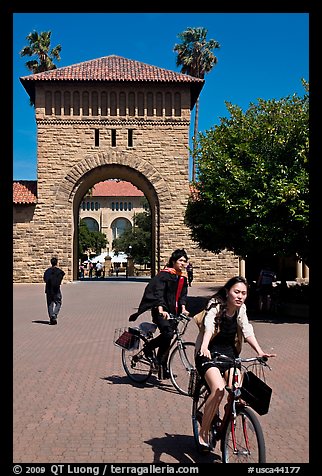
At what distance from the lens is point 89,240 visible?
8462 cm

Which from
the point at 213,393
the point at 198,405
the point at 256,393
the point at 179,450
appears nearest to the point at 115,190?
the point at 198,405

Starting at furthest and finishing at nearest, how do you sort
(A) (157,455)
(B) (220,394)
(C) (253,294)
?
(C) (253,294) → (A) (157,455) → (B) (220,394)

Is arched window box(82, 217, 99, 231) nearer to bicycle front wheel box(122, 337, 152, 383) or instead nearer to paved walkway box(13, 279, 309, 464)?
paved walkway box(13, 279, 309, 464)

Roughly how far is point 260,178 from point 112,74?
810 inches

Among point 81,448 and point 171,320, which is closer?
point 81,448

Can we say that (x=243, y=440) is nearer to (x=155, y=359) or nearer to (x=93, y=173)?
(x=155, y=359)

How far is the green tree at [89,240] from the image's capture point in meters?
82.2

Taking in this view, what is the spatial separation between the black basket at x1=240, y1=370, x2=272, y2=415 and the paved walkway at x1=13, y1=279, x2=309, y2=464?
0.68 metres

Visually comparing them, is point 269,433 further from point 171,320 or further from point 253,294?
point 253,294
